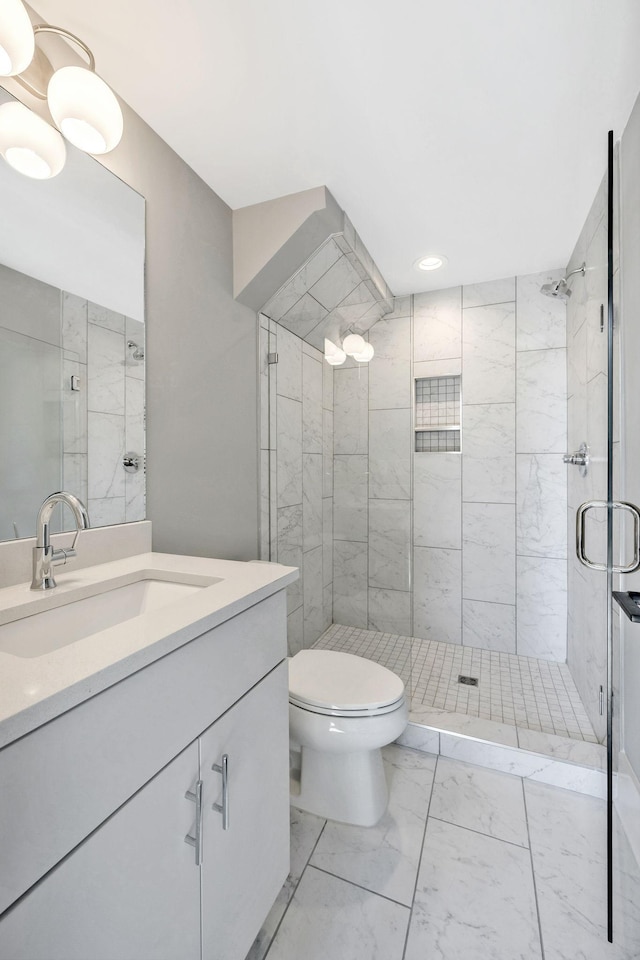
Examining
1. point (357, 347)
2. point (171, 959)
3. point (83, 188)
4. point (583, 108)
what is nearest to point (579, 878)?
point (171, 959)

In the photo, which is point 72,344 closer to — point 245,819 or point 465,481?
point 245,819

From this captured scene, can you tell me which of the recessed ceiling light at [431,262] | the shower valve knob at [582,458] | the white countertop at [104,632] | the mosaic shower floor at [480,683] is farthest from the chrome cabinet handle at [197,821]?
the recessed ceiling light at [431,262]

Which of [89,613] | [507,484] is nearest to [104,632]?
[89,613]

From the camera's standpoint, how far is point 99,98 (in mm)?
976

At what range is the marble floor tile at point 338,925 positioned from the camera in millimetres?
1034

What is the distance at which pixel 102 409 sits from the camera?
119 centimetres

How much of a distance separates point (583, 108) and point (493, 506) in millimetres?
1694

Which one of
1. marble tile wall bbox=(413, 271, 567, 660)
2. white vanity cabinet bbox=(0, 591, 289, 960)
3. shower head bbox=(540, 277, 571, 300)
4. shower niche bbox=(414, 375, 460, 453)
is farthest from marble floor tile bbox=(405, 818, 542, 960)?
shower head bbox=(540, 277, 571, 300)

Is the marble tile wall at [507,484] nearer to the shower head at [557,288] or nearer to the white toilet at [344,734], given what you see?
the shower head at [557,288]

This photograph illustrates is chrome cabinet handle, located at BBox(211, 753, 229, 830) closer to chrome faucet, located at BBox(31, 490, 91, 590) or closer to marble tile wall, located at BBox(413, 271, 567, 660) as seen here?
chrome faucet, located at BBox(31, 490, 91, 590)

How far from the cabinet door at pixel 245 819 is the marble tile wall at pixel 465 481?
1030 millimetres

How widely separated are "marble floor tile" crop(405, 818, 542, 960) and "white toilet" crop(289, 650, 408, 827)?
24cm

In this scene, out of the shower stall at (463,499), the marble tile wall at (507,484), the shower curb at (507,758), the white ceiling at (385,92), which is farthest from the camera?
the marble tile wall at (507,484)

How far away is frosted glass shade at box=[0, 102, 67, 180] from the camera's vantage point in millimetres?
947
